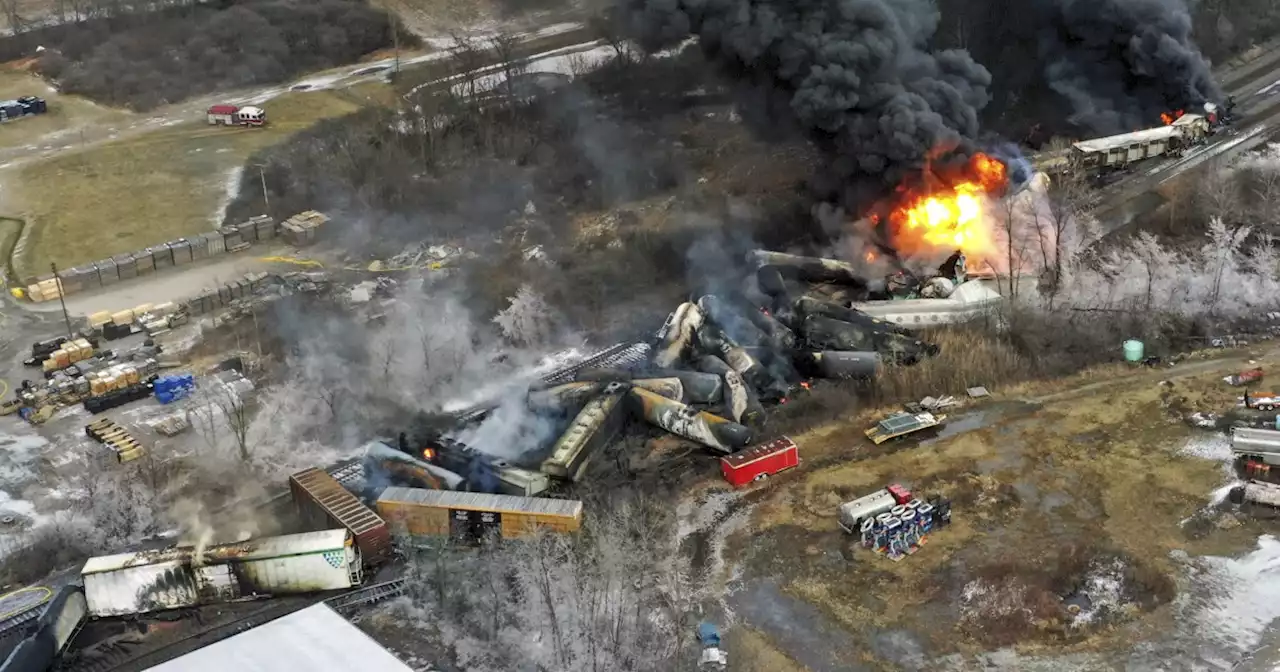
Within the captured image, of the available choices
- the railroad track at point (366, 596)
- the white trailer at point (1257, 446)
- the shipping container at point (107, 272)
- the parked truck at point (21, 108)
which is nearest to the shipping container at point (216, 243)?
the shipping container at point (107, 272)

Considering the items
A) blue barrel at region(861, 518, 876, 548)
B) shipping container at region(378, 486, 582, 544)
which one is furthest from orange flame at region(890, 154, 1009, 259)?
shipping container at region(378, 486, 582, 544)

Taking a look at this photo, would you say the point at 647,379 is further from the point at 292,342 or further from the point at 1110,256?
the point at 1110,256

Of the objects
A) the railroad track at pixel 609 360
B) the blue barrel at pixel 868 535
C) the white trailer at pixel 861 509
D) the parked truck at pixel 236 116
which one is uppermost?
the parked truck at pixel 236 116

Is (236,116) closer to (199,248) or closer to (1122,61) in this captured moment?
(199,248)

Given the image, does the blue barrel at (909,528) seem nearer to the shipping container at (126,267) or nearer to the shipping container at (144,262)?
the shipping container at (144,262)

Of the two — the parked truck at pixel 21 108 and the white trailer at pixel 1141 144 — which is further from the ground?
the parked truck at pixel 21 108

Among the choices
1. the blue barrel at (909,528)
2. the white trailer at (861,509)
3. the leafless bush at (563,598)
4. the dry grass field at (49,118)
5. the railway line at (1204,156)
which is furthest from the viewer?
the dry grass field at (49,118)

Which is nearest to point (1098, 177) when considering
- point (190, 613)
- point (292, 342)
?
point (292, 342)

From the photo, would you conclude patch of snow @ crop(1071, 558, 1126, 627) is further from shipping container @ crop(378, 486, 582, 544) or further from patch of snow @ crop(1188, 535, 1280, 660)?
shipping container @ crop(378, 486, 582, 544)
